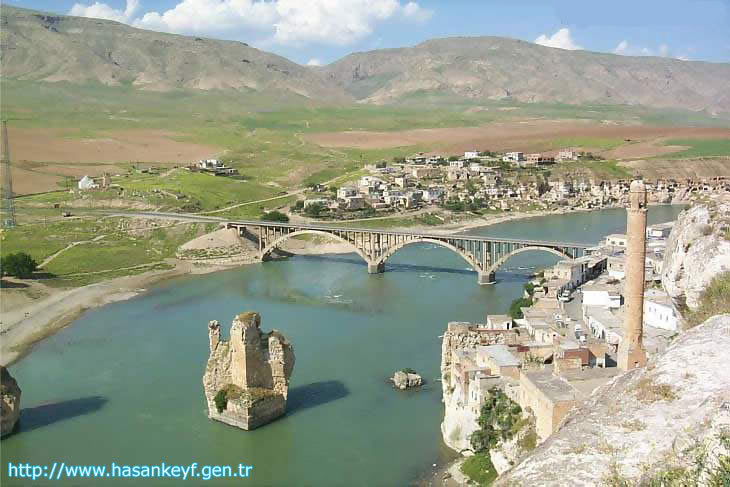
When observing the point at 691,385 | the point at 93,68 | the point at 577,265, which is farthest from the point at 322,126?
the point at 691,385

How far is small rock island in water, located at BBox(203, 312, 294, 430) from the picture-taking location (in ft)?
67.5

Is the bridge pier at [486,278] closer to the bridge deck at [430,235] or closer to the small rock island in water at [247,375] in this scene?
the bridge deck at [430,235]

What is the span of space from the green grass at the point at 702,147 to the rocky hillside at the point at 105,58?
11275cm

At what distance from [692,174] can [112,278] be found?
63.9 metres

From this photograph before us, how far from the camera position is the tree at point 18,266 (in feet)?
132

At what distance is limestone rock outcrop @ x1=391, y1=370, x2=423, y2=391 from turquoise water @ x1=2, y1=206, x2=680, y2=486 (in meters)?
0.35

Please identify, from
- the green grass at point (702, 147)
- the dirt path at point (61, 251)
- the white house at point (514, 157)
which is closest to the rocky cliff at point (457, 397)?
the dirt path at point (61, 251)

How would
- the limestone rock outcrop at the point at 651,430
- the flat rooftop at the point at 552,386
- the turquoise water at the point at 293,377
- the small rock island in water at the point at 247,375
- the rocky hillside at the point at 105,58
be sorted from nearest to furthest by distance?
the limestone rock outcrop at the point at 651,430 < the flat rooftop at the point at 552,386 < the turquoise water at the point at 293,377 < the small rock island in water at the point at 247,375 < the rocky hillside at the point at 105,58

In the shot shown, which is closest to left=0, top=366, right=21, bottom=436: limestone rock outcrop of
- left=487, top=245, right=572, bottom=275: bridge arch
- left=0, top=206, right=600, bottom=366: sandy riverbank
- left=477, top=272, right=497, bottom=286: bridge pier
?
left=0, top=206, right=600, bottom=366: sandy riverbank

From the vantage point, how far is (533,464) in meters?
8.69

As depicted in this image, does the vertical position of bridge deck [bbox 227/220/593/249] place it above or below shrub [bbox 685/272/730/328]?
below

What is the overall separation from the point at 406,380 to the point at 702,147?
85.8 metres

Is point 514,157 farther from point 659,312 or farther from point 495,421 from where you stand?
point 495,421

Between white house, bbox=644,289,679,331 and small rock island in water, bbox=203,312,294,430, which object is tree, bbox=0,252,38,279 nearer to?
small rock island in water, bbox=203,312,294,430
